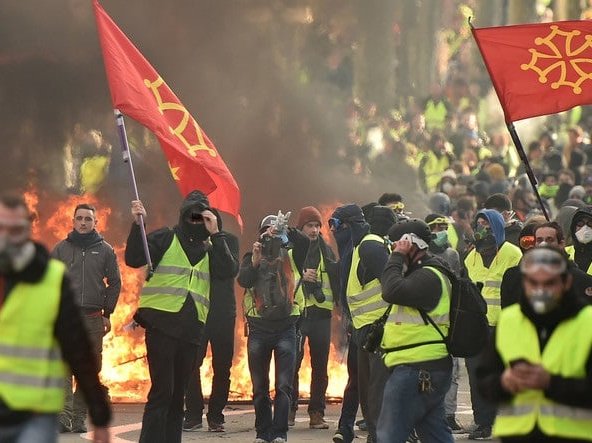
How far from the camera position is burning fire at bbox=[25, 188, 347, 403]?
1376cm

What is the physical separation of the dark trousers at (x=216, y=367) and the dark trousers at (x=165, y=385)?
8.36ft

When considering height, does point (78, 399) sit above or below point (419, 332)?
below

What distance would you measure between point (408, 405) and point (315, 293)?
4.15 m

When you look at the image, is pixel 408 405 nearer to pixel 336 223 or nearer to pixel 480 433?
pixel 336 223

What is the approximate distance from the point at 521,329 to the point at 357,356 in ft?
16.7

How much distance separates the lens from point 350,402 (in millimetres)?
11305

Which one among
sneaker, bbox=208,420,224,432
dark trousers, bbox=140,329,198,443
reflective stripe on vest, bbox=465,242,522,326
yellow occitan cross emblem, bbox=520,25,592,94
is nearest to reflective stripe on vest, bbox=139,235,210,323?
dark trousers, bbox=140,329,198,443

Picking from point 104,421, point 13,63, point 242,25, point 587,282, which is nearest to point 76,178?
point 13,63

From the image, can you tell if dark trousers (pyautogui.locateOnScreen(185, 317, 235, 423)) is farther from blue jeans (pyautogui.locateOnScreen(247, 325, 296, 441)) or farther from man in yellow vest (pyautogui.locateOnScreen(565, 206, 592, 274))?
man in yellow vest (pyautogui.locateOnScreen(565, 206, 592, 274))

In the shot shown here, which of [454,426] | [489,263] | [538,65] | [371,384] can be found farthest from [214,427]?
[538,65]

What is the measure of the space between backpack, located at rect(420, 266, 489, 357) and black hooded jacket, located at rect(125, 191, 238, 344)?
1723mm

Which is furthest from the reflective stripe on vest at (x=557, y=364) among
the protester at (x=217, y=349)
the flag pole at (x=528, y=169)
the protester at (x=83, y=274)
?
the protester at (x=217, y=349)

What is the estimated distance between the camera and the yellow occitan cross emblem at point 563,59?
10.2 metres

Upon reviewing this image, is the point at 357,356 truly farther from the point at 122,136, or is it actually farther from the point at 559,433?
the point at 559,433
